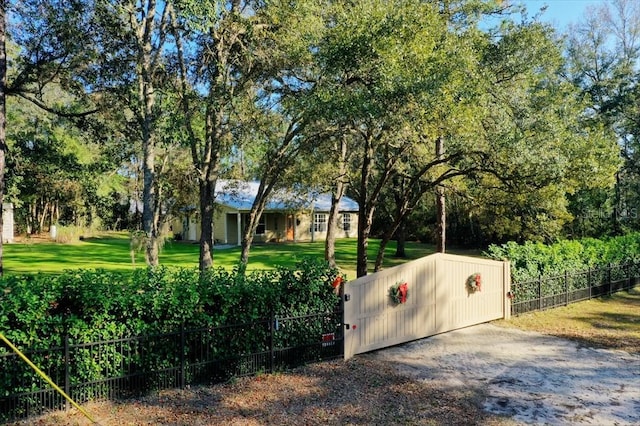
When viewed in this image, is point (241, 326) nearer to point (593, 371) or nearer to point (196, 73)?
point (593, 371)

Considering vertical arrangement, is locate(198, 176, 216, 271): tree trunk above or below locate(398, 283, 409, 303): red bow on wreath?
above

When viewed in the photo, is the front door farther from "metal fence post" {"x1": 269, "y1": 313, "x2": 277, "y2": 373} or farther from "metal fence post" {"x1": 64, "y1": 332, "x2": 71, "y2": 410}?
"metal fence post" {"x1": 64, "y1": 332, "x2": 71, "y2": 410}

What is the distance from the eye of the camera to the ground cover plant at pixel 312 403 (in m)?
5.62

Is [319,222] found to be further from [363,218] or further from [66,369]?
[66,369]

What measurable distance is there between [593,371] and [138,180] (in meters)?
27.3

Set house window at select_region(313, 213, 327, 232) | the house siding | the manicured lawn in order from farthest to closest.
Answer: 1. house window at select_region(313, 213, 327, 232)
2. the house siding
3. the manicured lawn

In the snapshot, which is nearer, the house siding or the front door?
the house siding

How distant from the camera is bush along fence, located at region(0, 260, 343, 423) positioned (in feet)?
18.0

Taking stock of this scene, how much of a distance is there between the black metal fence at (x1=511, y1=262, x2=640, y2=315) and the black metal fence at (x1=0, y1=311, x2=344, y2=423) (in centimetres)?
644

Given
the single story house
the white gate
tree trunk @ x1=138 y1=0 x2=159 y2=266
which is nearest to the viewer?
the white gate

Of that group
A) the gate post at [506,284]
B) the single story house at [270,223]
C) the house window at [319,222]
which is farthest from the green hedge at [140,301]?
the house window at [319,222]

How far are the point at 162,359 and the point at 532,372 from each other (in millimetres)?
5910

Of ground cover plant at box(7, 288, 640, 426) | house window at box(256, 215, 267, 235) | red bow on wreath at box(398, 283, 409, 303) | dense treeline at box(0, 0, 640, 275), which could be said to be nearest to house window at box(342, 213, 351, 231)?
house window at box(256, 215, 267, 235)

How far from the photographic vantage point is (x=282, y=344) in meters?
7.52
